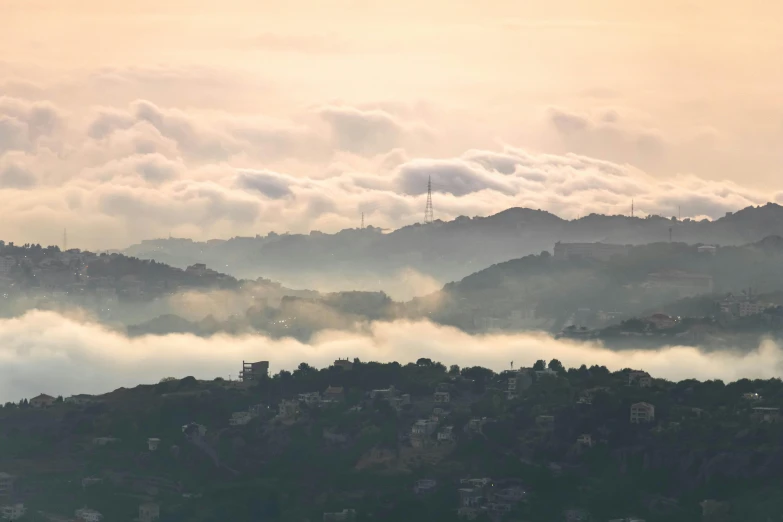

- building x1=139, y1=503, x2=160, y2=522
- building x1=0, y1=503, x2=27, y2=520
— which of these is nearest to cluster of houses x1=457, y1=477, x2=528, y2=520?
building x1=139, y1=503, x2=160, y2=522

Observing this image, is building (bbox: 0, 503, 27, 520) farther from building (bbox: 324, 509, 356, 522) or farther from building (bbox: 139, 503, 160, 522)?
building (bbox: 324, 509, 356, 522)

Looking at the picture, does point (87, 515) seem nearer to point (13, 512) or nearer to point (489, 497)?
point (13, 512)

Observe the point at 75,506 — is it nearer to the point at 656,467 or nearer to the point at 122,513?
the point at 122,513

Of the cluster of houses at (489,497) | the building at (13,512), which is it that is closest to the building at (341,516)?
the cluster of houses at (489,497)

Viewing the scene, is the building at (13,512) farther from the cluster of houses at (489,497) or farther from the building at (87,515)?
the cluster of houses at (489,497)

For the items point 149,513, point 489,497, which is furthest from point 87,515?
point 489,497

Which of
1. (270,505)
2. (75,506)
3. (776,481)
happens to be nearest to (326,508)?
(270,505)
